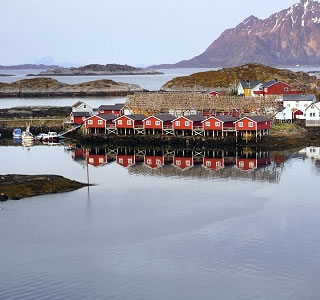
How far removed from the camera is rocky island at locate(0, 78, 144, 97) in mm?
100938

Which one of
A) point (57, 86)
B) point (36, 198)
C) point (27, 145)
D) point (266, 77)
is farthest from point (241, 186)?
point (57, 86)

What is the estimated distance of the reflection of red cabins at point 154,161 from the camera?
38.5 meters

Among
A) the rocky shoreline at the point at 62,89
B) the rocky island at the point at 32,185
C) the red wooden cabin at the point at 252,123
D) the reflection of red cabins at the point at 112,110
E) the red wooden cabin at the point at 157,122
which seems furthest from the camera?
the rocky shoreline at the point at 62,89

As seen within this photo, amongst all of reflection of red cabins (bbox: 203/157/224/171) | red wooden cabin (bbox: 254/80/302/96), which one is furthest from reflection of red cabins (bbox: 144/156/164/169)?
red wooden cabin (bbox: 254/80/302/96)

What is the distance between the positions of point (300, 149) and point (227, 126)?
5.63 meters

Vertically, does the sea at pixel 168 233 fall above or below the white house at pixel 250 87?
below

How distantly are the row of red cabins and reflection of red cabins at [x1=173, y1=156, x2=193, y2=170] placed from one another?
6335 mm

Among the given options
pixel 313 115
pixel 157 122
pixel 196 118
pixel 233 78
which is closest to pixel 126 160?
pixel 157 122

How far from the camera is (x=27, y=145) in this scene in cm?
4888

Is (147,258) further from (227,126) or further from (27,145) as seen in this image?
(27,145)

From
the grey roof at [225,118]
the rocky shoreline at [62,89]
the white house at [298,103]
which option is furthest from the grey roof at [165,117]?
the rocky shoreline at [62,89]

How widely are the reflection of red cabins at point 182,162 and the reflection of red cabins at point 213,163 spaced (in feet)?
2.75

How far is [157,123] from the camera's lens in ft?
159

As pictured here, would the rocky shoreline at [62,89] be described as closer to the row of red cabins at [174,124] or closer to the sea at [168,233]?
the row of red cabins at [174,124]
